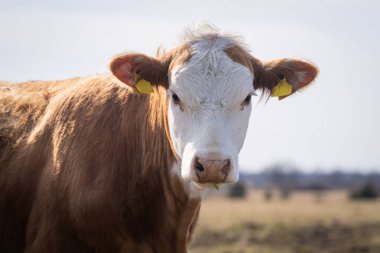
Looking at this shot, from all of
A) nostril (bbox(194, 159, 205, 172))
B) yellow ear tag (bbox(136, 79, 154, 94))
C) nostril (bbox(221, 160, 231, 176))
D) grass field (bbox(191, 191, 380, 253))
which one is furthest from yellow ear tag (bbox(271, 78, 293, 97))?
grass field (bbox(191, 191, 380, 253))

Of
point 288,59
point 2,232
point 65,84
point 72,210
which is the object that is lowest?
point 2,232

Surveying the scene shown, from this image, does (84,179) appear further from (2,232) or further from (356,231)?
(356,231)

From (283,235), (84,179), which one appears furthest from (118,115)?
(283,235)

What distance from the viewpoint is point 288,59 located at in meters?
7.74

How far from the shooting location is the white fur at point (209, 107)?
658 centimetres

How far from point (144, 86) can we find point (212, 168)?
4.92ft

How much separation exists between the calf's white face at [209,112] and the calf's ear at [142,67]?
16cm

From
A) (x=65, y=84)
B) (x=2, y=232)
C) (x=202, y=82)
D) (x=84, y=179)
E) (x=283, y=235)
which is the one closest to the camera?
(x=202, y=82)

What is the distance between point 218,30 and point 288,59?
81 cm

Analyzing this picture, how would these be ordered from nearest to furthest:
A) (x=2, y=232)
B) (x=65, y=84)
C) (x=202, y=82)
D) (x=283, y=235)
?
(x=202, y=82), (x=2, y=232), (x=65, y=84), (x=283, y=235)

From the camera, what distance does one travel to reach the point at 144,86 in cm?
745

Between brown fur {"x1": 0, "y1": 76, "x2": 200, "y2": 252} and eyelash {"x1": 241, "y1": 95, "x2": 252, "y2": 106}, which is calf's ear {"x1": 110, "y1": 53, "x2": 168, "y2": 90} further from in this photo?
eyelash {"x1": 241, "y1": 95, "x2": 252, "y2": 106}

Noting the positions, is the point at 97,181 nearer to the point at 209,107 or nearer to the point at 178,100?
the point at 178,100

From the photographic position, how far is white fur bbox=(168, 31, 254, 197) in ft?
21.6
